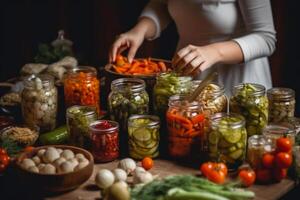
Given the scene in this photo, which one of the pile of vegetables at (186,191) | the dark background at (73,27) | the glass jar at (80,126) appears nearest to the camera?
the pile of vegetables at (186,191)

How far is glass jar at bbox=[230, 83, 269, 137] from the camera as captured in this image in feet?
6.06

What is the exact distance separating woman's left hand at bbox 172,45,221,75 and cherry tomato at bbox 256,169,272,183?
0.46 m

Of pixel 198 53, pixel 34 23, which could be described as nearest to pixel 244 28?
pixel 198 53

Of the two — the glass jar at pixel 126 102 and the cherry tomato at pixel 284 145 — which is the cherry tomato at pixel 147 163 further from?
the cherry tomato at pixel 284 145

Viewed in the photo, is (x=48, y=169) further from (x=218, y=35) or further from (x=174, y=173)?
(x=218, y=35)

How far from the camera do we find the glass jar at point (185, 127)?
5.95 feet

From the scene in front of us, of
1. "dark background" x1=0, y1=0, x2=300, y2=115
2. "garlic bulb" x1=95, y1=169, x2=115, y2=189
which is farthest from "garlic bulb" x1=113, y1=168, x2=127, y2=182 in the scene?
"dark background" x1=0, y1=0, x2=300, y2=115

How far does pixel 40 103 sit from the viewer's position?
2.11m

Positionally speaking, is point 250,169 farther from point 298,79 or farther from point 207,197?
point 298,79

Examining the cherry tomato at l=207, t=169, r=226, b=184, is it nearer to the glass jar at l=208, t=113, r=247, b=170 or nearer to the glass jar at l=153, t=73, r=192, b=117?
the glass jar at l=208, t=113, r=247, b=170

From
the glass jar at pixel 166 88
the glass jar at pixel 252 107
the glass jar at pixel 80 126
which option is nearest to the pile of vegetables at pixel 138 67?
the glass jar at pixel 166 88

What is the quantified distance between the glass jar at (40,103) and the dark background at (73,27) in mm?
1597

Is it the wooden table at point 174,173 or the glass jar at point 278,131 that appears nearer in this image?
the wooden table at point 174,173

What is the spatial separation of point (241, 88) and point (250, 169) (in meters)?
0.32
